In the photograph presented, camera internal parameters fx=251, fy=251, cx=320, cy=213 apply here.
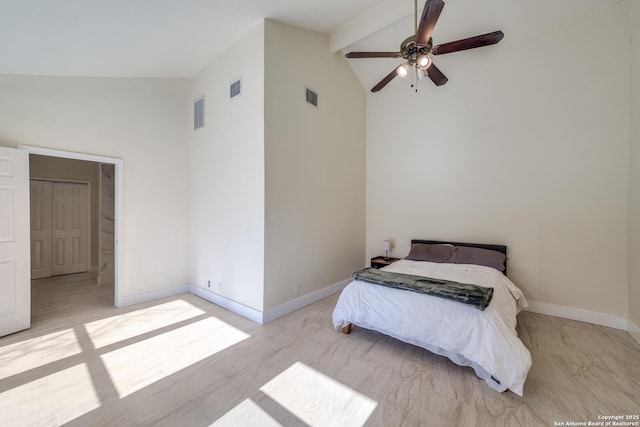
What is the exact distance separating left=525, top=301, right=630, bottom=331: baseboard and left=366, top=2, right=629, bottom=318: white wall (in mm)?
70

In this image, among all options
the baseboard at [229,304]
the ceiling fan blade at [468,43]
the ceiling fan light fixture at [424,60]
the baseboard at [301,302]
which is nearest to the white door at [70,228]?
the baseboard at [229,304]

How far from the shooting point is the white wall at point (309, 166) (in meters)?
3.22

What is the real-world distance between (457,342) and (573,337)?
1760mm

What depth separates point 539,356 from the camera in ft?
8.02

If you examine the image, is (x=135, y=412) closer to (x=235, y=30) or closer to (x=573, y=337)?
(x=235, y=30)

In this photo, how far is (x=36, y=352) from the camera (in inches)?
97.8

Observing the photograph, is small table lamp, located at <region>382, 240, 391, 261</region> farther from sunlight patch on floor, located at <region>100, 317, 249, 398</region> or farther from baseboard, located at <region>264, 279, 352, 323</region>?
sunlight patch on floor, located at <region>100, 317, 249, 398</region>

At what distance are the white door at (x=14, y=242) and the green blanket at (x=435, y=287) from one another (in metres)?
3.86

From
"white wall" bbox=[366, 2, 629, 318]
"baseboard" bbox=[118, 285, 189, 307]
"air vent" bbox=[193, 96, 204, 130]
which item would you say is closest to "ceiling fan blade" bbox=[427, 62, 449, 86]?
"white wall" bbox=[366, 2, 629, 318]

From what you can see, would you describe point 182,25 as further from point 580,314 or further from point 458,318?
point 580,314

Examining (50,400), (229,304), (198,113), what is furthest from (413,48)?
(50,400)

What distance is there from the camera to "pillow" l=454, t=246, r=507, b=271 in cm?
339

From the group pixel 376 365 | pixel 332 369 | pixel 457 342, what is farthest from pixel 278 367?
pixel 457 342

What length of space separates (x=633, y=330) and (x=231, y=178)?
5091 mm
